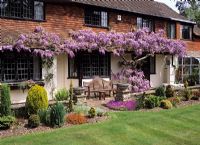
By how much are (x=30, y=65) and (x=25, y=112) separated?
204 inches

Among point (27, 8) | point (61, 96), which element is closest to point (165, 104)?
point (61, 96)

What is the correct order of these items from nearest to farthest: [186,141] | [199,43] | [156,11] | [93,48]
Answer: [186,141] < [93,48] < [156,11] < [199,43]

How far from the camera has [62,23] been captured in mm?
22344

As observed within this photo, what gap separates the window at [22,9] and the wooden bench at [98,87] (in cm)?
489

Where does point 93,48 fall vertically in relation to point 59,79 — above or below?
above

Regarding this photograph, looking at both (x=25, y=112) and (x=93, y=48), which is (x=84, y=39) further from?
(x=25, y=112)

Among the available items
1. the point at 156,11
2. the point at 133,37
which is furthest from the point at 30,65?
the point at 156,11

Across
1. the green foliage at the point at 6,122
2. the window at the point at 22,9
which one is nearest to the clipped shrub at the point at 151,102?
the green foliage at the point at 6,122

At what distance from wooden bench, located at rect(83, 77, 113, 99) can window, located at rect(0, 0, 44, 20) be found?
4890 mm

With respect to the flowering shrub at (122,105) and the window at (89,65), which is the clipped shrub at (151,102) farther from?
the window at (89,65)

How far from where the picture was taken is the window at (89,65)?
2302 centimetres

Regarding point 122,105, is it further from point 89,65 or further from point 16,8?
point 16,8

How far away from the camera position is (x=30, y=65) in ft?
66.2

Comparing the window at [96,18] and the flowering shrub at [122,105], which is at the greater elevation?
the window at [96,18]
